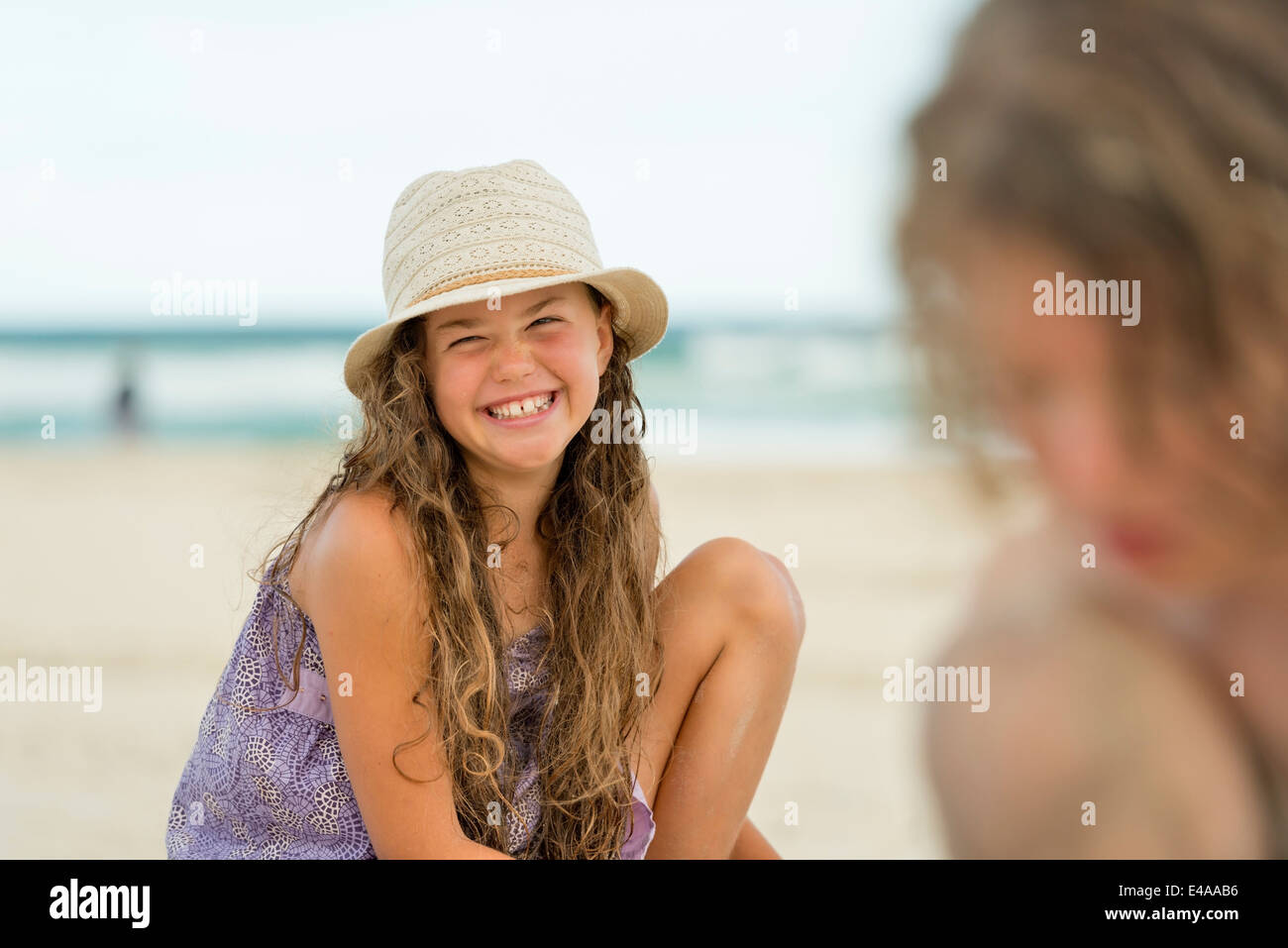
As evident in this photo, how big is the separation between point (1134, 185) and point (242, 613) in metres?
5.89

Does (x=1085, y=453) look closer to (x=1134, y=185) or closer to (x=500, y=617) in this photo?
(x=1134, y=185)

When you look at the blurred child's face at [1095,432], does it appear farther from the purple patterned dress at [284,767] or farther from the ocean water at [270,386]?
the ocean water at [270,386]

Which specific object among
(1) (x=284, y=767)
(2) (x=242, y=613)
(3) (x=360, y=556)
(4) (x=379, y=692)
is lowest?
(2) (x=242, y=613)

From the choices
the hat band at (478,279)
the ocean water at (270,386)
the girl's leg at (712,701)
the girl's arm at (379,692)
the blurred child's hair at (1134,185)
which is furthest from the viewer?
the ocean water at (270,386)

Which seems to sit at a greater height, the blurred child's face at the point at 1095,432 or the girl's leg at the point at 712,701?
the blurred child's face at the point at 1095,432

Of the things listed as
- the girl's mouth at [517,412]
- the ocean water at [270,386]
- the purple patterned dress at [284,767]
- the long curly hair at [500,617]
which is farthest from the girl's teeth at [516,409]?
the ocean water at [270,386]

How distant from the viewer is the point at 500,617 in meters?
2.03

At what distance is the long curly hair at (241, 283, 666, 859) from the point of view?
192 centimetres

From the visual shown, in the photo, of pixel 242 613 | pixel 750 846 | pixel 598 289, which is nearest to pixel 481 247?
pixel 598 289

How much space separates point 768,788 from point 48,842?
6.96 ft

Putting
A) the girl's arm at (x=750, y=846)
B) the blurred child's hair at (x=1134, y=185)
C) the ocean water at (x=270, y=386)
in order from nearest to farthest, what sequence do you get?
1. the blurred child's hair at (x=1134, y=185)
2. the girl's arm at (x=750, y=846)
3. the ocean water at (x=270, y=386)

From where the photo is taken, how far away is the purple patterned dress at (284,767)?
2.00 metres

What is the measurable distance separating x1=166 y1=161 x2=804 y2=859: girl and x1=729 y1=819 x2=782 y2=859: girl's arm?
148 millimetres

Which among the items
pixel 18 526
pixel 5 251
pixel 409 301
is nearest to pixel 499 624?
pixel 409 301
